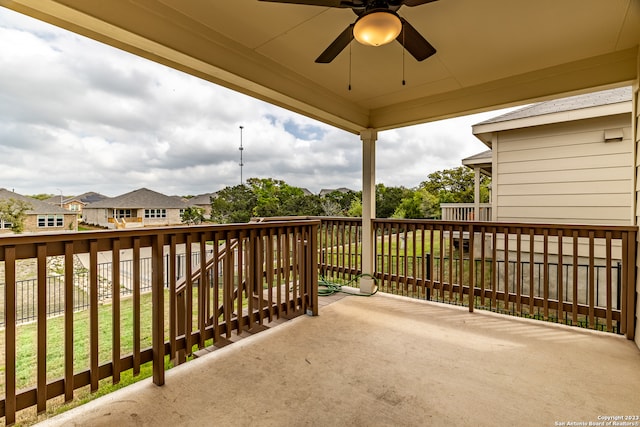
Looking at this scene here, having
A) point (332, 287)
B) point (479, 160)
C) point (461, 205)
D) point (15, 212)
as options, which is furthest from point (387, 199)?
point (15, 212)

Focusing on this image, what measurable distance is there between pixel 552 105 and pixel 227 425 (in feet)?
18.5

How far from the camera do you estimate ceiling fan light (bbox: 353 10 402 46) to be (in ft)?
5.44

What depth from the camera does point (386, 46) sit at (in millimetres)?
2566

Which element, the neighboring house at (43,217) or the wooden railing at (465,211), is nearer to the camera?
the neighboring house at (43,217)

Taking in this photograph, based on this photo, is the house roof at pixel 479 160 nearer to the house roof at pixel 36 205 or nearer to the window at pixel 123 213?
the window at pixel 123 213

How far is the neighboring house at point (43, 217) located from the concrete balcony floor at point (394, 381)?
3.45 feet

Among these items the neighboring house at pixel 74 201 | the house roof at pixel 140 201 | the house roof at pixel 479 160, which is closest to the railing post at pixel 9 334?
Result: the neighboring house at pixel 74 201

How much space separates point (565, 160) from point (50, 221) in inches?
225

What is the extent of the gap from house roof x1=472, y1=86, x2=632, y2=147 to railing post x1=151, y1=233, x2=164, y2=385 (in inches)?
186

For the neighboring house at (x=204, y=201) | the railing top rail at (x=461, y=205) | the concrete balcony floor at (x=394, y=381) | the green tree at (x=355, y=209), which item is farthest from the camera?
the railing top rail at (x=461, y=205)

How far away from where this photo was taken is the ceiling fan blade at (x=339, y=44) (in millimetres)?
1933

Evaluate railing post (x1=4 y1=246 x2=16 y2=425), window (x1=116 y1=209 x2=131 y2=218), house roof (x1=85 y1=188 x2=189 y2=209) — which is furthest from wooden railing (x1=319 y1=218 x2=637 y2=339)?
railing post (x1=4 y1=246 x2=16 y2=425)

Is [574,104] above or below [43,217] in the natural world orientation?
above

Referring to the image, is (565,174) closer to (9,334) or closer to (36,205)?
(9,334)
